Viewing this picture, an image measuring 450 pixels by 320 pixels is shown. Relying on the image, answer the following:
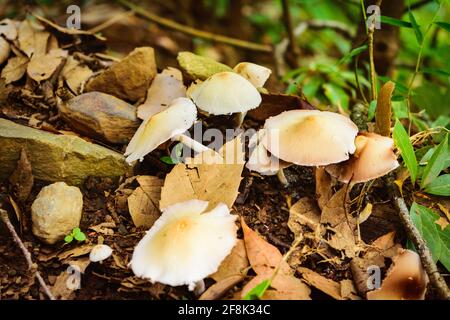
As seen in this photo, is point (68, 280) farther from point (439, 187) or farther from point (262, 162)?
point (439, 187)

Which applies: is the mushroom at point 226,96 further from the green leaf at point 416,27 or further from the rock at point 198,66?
the green leaf at point 416,27

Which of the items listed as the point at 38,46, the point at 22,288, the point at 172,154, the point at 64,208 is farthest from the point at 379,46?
the point at 22,288

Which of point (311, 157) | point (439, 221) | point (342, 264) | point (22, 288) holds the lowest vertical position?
point (22, 288)

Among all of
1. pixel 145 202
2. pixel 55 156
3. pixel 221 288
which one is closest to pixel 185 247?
pixel 221 288

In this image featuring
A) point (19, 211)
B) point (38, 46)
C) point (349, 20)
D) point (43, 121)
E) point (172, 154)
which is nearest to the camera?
point (19, 211)

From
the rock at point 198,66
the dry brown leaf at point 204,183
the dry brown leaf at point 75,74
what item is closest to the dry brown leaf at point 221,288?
the dry brown leaf at point 204,183

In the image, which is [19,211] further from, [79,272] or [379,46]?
[379,46]
